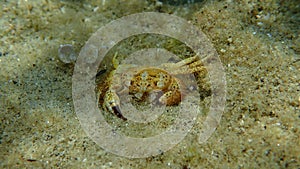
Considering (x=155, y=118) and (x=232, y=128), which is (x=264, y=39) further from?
(x=155, y=118)

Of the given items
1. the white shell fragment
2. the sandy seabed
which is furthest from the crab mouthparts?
the white shell fragment

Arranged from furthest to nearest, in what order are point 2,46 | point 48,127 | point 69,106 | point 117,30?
1. point 117,30
2. point 2,46
3. point 69,106
4. point 48,127

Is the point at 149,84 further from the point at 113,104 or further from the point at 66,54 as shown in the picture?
the point at 66,54

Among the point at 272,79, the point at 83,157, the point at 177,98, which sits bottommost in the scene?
the point at 83,157

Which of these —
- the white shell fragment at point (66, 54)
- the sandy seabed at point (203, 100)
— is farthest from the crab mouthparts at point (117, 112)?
the white shell fragment at point (66, 54)

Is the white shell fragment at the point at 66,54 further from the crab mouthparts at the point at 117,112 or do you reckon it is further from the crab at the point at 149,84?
the crab mouthparts at the point at 117,112

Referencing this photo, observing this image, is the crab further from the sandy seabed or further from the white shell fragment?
the white shell fragment

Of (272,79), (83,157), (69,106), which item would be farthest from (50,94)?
(272,79)
